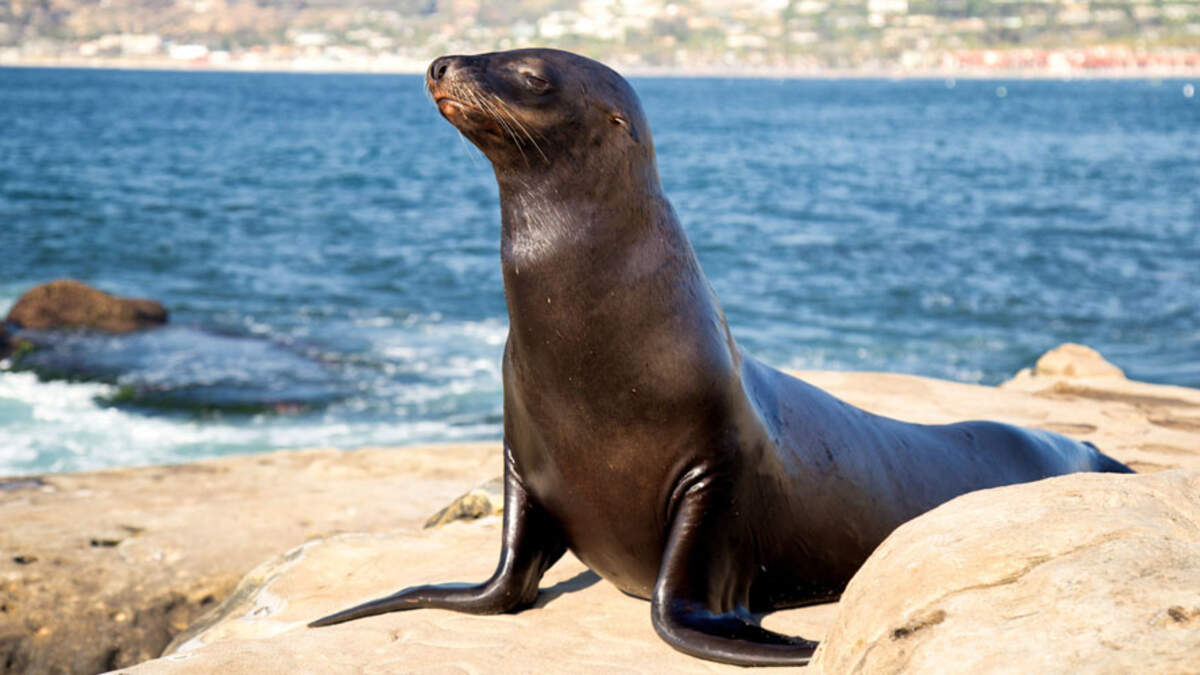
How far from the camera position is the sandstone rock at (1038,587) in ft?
7.89

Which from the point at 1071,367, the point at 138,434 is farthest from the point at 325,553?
the point at 138,434

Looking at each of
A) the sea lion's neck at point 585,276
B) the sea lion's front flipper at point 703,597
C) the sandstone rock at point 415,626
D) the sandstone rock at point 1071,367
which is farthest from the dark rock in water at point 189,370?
the sea lion's front flipper at point 703,597

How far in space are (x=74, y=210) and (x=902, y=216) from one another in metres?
16.9

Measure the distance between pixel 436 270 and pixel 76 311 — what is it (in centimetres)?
630

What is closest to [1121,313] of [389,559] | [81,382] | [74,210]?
[81,382]

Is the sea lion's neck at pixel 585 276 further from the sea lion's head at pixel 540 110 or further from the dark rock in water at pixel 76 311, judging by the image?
the dark rock in water at pixel 76 311

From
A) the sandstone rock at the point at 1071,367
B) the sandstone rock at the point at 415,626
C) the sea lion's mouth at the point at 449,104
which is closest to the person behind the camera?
the sandstone rock at the point at 415,626

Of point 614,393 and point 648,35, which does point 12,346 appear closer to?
point 614,393

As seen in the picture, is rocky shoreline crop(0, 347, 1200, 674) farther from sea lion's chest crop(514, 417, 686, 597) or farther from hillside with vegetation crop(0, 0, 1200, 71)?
hillside with vegetation crop(0, 0, 1200, 71)

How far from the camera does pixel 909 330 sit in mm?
16281

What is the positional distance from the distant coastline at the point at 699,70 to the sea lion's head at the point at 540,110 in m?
166

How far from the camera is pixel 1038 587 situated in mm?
2682

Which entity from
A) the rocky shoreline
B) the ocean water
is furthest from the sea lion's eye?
the ocean water

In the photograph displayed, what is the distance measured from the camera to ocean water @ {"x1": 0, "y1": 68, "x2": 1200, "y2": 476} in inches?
484
